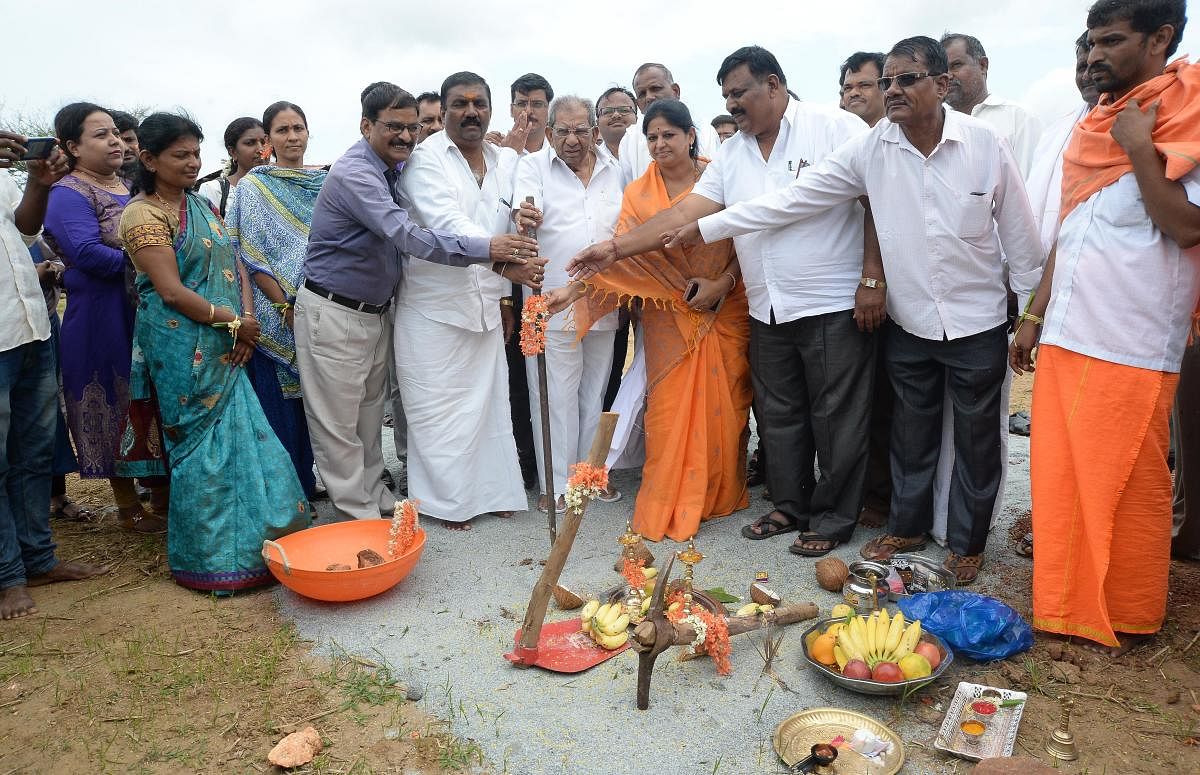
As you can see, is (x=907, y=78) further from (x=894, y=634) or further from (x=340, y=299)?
(x=340, y=299)

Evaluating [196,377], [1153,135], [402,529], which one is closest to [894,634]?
[1153,135]

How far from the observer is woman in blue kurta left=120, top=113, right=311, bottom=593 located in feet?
14.2

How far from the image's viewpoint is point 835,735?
3.09 metres

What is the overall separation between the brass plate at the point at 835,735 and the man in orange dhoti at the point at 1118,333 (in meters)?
1.10

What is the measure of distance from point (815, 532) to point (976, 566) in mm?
859

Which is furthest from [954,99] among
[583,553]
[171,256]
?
[171,256]

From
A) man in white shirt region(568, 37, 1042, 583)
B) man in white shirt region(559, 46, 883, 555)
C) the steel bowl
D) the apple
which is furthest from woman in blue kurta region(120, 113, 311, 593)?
the apple

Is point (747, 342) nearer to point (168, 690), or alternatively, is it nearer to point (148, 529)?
point (168, 690)

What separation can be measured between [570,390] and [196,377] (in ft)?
7.41

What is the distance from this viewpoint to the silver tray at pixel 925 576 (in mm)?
4184

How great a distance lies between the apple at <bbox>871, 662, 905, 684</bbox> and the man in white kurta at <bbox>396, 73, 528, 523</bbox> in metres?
2.75

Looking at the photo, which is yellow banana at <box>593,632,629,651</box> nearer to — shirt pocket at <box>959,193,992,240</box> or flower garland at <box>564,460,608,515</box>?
flower garland at <box>564,460,608,515</box>

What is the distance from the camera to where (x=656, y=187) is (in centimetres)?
516

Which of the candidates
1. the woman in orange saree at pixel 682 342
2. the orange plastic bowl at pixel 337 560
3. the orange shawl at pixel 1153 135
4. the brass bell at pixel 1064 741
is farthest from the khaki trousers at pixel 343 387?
the brass bell at pixel 1064 741
